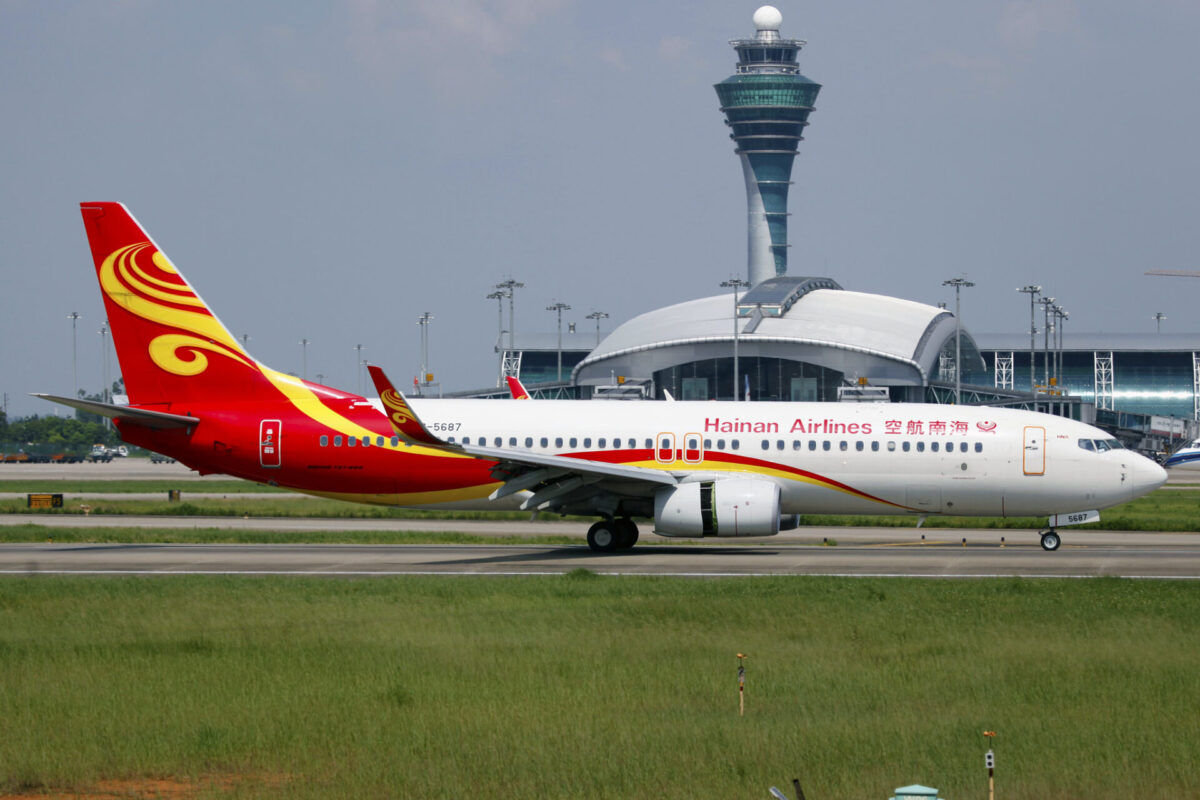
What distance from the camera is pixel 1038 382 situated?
18050 cm

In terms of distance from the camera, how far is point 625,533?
33.0 m

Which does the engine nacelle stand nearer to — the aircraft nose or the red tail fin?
the aircraft nose

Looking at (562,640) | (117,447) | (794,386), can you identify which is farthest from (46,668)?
(117,447)

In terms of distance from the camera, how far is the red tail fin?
33.2 m

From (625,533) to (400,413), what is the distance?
6.87 m

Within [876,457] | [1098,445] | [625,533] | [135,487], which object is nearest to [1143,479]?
[1098,445]

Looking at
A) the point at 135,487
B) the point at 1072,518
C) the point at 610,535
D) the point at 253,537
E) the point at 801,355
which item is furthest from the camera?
the point at 801,355

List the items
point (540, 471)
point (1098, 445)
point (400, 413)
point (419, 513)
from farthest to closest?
1. point (419, 513)
2. point (1098, 445)
3. point (540, 471)
4. point (400, 413)

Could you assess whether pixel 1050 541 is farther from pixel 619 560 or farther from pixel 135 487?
pixel 135 487

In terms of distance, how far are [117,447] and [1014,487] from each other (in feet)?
524

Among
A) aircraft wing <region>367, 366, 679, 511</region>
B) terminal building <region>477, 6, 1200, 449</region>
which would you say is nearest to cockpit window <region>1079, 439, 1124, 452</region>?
aircraft wing <region>367, 366, 679, 511</region>

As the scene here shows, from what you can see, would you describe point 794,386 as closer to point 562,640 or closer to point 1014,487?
point 1014,487

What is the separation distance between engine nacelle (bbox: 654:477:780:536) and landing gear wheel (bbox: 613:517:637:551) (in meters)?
2.08

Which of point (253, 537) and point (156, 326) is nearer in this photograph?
point (156, 326)
